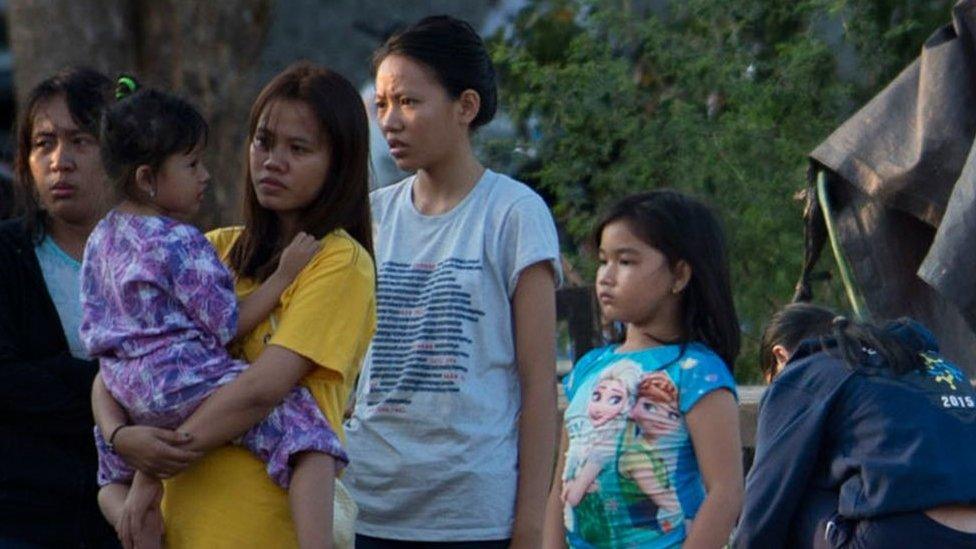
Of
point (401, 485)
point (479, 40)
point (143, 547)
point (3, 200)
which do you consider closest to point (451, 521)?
point (401, 485)

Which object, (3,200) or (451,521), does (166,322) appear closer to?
(451,521)

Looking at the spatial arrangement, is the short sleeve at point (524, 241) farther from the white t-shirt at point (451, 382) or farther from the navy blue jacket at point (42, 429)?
the navy blue jacket at point (42, 429)

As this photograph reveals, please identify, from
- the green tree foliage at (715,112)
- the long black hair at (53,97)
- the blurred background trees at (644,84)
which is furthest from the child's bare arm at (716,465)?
the green tree foliage at (715,112)

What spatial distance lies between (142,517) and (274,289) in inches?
19.2

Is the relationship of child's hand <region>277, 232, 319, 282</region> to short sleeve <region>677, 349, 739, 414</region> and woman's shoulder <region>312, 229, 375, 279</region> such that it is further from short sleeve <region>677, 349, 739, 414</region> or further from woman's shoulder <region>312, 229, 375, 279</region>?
short sleeve <region>677, 349, 739, 414</region>

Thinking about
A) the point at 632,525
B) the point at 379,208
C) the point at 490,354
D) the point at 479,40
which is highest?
the point at 479,40

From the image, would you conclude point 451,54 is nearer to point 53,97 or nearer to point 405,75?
→ point 405,75

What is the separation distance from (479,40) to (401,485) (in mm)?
967

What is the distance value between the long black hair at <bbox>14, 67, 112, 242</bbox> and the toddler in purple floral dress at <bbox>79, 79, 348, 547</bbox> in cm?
65

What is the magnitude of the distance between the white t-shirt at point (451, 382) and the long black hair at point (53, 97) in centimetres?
85

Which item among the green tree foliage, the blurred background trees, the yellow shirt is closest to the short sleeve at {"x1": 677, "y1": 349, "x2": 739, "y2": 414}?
the yellow shirt

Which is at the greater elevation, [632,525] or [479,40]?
[479,40]

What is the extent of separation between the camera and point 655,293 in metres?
4.17

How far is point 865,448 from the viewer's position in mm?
4250
